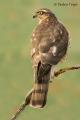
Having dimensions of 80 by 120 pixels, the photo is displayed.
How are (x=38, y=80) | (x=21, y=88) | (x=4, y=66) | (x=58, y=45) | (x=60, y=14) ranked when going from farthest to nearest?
(x=60, y=14) → (x=4, y=66) → (x=21, y=88) → (x=58, y=45) → (x=38, y=80)

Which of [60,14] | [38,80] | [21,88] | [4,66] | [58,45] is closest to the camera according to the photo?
[38,80]

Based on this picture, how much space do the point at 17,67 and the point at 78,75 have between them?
1310 millimetres

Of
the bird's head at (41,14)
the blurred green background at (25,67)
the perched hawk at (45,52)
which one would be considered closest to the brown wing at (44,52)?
the perched hawk at (45,52)

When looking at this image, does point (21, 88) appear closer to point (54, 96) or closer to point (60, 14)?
point (54, 96)

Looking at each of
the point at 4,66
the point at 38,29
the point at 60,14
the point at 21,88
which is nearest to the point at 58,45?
the point at 38,29

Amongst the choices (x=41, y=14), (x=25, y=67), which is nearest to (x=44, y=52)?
(x=41, y=14)

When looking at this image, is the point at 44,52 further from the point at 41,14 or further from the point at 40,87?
the point at 41,14

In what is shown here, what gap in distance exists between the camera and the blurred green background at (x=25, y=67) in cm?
1866

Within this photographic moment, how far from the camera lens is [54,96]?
→ 1955 centimetres

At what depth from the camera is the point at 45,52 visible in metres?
11.9

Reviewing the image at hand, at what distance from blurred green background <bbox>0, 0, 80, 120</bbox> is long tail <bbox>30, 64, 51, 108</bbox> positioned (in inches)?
252

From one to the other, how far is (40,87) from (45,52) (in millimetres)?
599

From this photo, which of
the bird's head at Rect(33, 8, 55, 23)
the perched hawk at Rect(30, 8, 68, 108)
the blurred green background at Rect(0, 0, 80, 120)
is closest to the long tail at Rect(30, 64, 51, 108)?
the perched hawk at Rect(30, 8, 68, 108)

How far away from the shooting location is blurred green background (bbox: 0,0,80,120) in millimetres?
18656
